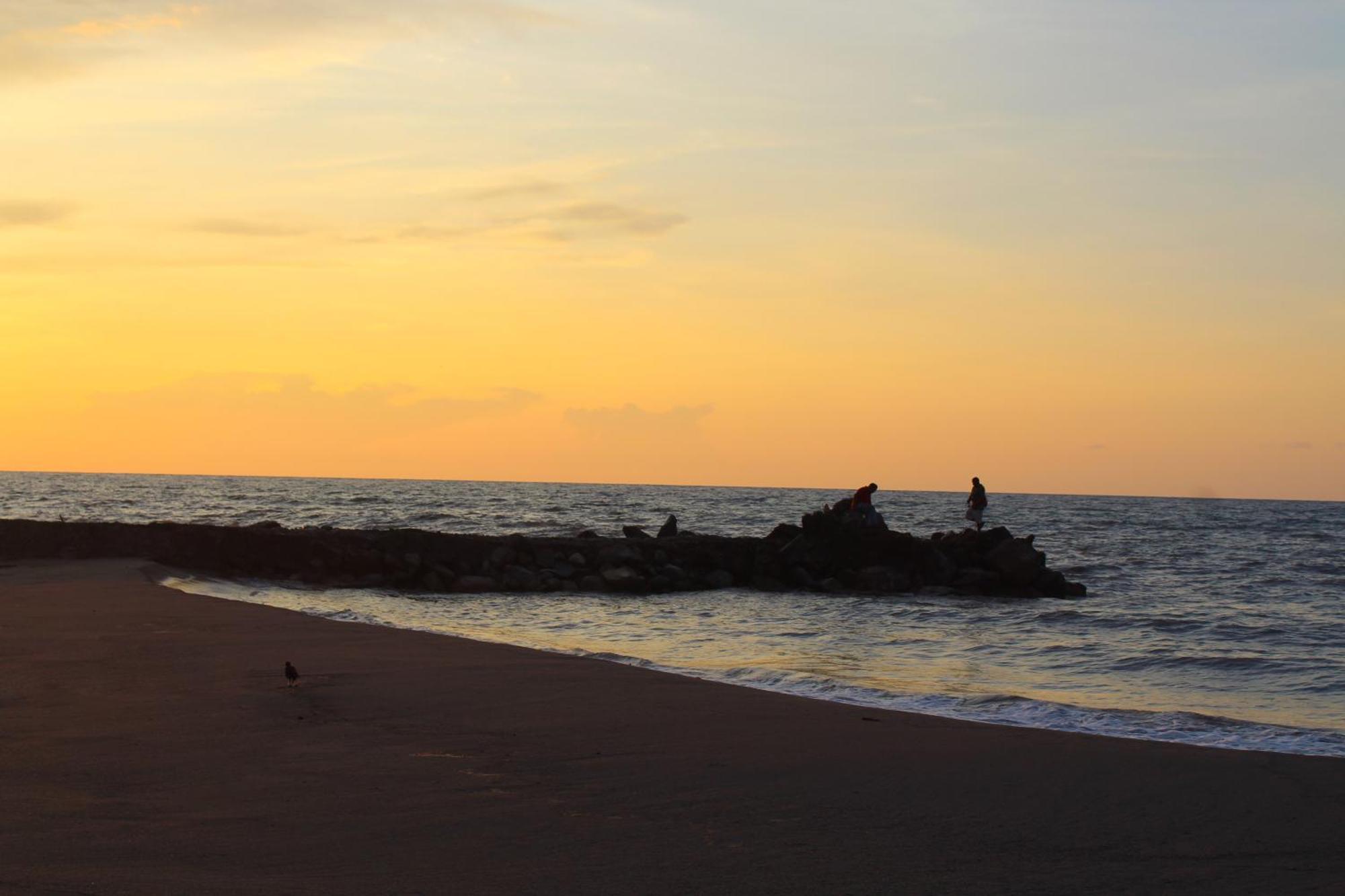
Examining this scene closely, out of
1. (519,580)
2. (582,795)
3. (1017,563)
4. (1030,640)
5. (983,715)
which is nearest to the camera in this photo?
(582,795)

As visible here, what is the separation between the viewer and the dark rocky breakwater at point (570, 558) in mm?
25047

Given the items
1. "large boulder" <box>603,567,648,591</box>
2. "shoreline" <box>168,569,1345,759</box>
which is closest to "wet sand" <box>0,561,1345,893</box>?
"shoreline" <box>168,569,1345,759</box>

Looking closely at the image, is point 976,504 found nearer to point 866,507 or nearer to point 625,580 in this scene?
point 866,507

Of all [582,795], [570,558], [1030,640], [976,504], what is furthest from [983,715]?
[976,504]

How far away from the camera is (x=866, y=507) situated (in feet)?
91.5

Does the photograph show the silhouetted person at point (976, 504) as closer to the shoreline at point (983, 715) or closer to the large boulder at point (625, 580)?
the large boulder at point (625, 580)

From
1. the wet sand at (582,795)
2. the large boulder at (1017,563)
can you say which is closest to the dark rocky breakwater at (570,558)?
the large boulder at (1017,563)

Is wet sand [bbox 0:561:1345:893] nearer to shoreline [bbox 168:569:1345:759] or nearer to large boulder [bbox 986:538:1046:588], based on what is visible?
shoreline [bbox 168:569:1345:759]

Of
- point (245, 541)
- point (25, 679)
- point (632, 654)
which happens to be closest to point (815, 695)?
point (632, 654)

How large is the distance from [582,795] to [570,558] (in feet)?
66.3

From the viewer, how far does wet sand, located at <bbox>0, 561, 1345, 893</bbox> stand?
529cm

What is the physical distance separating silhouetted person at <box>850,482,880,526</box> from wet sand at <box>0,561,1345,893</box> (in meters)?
16.9

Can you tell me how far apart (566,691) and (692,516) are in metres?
52.0

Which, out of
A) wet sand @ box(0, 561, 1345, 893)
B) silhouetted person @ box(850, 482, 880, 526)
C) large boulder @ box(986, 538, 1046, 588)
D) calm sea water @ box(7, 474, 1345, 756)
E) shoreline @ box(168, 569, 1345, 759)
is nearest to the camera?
wet sand @ box(0, 561, 1345, 893)
